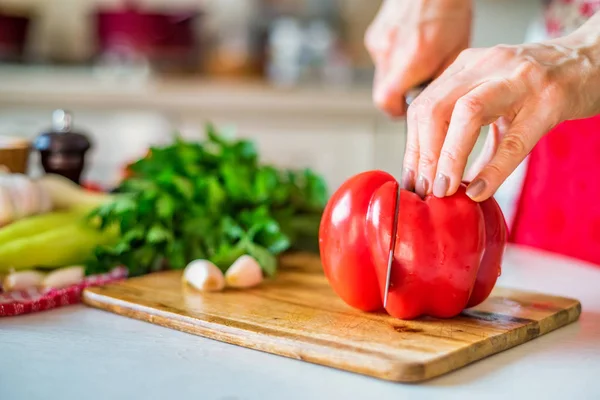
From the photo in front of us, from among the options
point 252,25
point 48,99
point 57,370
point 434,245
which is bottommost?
point 57,370

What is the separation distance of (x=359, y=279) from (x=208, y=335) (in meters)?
0.18

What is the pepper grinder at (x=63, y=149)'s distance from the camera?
51.0 inches

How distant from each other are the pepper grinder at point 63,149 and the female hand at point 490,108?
61 cm

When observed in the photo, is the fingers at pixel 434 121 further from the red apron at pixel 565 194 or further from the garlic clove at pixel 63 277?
the red apron at pixel 565 194

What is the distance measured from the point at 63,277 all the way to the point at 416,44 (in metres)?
0.67

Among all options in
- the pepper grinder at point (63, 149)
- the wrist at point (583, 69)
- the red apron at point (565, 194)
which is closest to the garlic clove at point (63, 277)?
the pepper grinder at point (63, 149)

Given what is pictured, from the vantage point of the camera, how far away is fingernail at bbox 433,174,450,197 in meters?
0.87

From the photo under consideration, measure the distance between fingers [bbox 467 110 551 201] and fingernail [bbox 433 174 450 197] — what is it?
3 centimetres

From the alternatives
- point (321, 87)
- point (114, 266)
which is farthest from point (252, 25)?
point (114, 266)

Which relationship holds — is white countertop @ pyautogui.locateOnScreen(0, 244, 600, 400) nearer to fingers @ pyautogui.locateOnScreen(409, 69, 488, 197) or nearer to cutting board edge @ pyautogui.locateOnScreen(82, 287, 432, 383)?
cutting board edge @ pyautogui.locateOnScreen(82, 287, 432, 383)

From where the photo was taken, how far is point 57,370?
757 mm

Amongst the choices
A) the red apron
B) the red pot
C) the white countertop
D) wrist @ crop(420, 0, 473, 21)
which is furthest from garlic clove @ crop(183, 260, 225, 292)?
the red pot

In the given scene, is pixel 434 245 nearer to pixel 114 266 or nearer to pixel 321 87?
pixel 114 266

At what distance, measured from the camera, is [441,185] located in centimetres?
88
